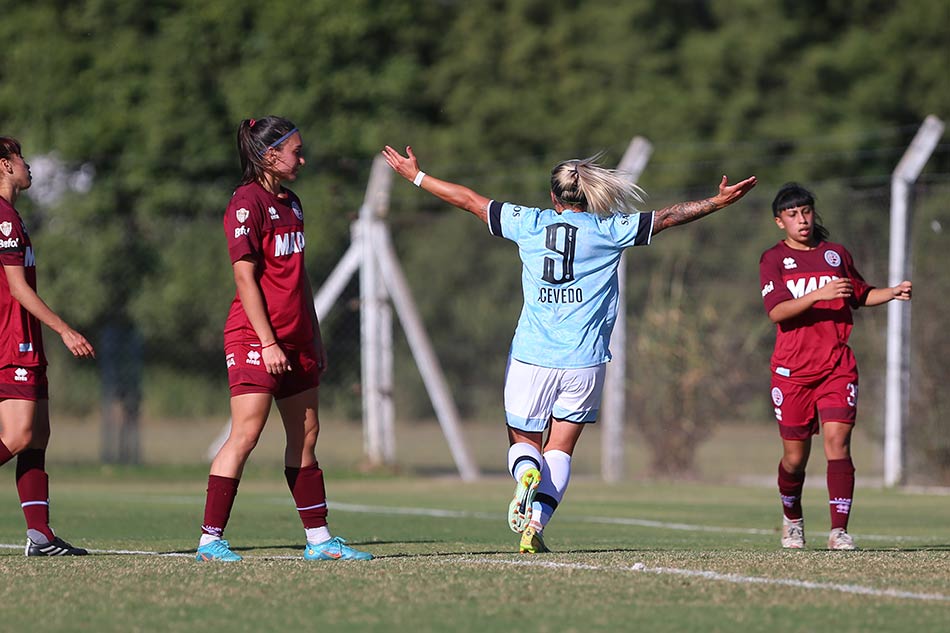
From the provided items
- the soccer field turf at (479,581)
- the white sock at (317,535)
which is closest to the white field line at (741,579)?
the soccer field turf at (479,581)

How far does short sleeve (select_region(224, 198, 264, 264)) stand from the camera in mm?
6500

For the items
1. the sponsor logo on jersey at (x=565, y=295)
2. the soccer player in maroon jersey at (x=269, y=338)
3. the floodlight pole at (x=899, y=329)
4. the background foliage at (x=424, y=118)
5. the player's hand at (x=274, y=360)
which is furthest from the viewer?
the background foliage at (x=424, y=118)

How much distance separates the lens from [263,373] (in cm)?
654

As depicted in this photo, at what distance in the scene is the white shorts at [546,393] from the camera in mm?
7277

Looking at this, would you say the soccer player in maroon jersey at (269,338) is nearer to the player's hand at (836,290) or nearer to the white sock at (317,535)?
the white sock at (317,535)

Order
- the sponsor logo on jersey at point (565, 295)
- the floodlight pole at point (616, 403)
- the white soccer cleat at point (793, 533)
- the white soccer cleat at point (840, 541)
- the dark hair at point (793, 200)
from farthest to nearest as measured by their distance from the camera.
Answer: the floodlight pole at point (616, 403), the dark hair at point (793, 200), the white soccer cleat at point (793, 533), the white soccer cleat at point (840, 541), the sponsor logo on jersey at point (565, 295)

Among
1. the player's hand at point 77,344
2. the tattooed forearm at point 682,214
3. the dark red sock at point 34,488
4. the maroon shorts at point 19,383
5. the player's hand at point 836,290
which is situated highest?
the tattooed forearm at point 682,214

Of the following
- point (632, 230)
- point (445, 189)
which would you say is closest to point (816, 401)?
point (632, 230)

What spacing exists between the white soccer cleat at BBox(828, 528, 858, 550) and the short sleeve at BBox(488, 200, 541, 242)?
2.34m

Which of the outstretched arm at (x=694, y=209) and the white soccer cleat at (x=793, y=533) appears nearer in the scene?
the outstretched arm at (x=694, y=209)

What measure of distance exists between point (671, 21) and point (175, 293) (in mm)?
13192

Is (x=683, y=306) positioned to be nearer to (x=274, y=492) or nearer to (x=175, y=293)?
(x=274, y=492)

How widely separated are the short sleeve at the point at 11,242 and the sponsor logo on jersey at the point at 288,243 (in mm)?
1402

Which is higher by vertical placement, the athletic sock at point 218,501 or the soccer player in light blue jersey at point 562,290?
the soccer player in light blue jersey at point 562,290
